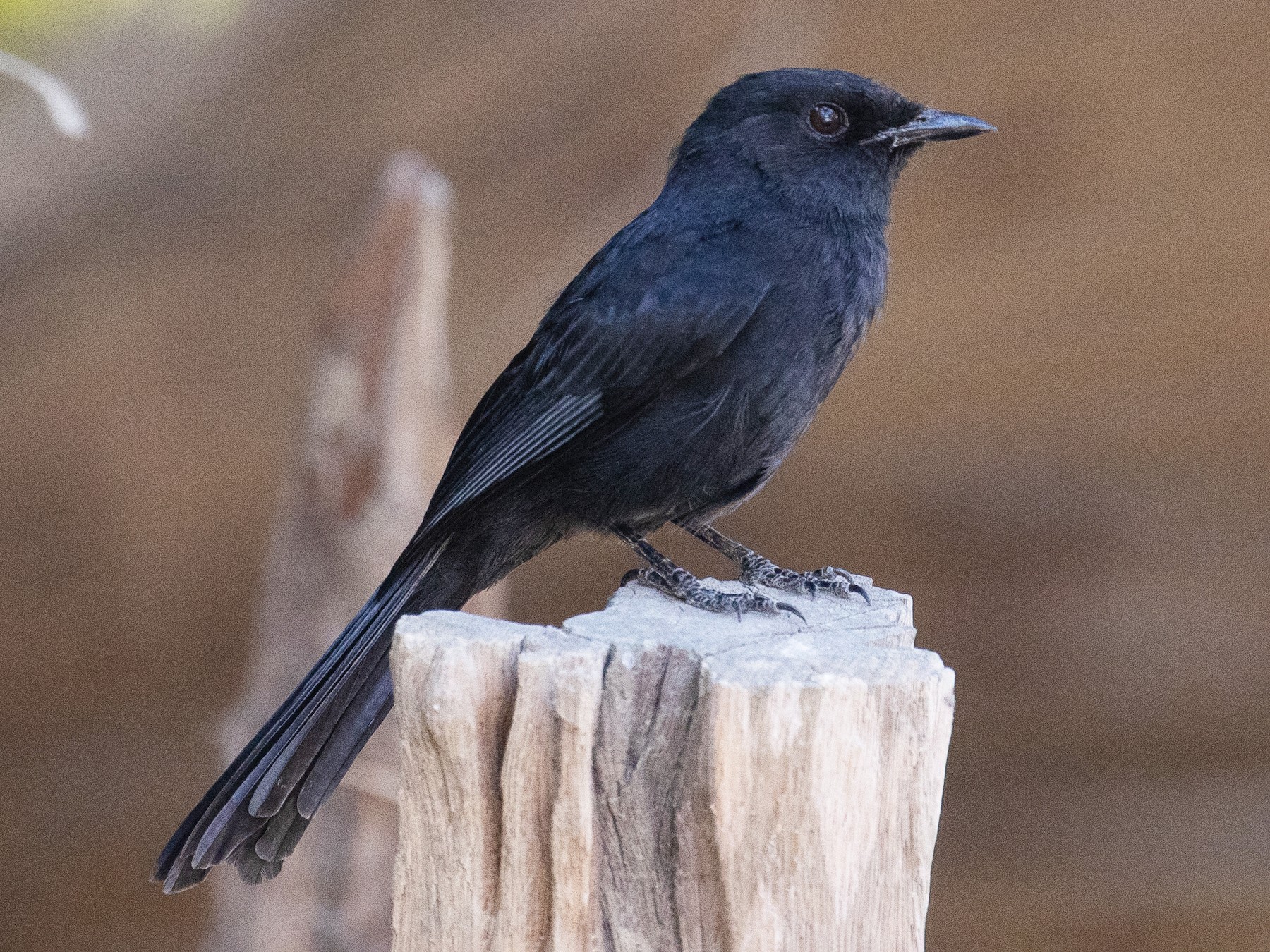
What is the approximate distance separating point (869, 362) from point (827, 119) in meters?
2.39

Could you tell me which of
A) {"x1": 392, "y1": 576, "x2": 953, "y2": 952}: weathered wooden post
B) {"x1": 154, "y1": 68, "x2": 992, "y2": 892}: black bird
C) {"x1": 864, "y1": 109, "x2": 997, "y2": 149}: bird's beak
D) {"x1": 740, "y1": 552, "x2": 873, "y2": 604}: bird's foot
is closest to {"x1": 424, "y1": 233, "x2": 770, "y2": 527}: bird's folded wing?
{"x1": 154, "y1": 68, "x2": 992, "y2": 892}: black bird

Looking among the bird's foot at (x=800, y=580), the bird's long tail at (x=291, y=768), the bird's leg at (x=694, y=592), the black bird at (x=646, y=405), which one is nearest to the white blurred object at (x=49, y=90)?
the black bird at (x=646, y=405)

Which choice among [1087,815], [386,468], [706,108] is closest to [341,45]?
[386,468]

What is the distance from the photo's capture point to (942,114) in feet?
11.6

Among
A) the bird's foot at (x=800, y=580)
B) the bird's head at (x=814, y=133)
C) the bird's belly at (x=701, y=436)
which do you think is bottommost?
the bird's foot at (x=800, y=580)

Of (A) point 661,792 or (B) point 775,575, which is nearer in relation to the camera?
(A) point 661,792

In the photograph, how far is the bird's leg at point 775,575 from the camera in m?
3.05

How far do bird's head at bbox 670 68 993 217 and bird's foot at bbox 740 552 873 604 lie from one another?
857mm

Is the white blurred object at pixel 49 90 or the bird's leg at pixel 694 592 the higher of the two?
the white blurred object at pixel 49 90

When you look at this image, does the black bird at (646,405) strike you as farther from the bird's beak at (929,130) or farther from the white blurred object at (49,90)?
the white blurred object at (49,90)

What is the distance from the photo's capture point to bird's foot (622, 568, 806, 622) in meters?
2.65

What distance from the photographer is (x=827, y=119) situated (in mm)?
3426

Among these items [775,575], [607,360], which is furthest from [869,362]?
[607,360]

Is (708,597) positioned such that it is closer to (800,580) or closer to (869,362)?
(800,580)
